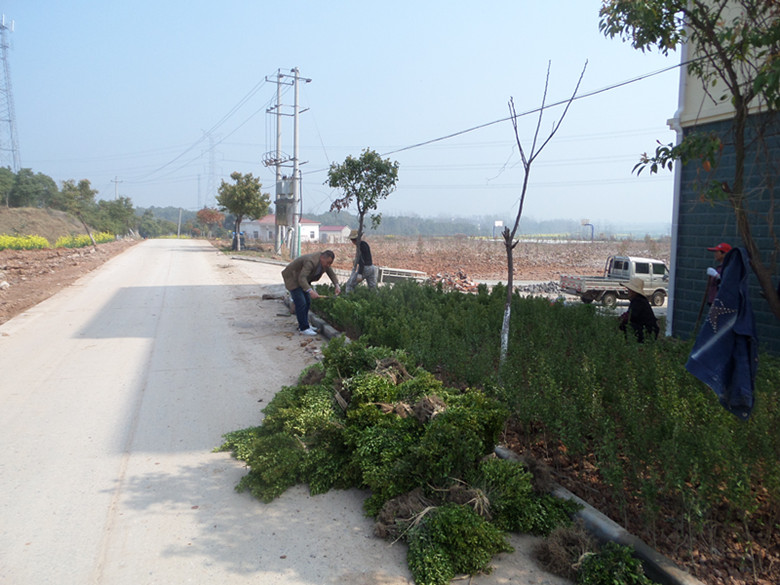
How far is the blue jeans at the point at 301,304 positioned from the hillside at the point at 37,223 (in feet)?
174

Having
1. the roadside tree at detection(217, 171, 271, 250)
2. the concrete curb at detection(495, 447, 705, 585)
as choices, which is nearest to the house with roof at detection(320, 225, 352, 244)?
the roadside tree at detection(217, 171, 271, 250)

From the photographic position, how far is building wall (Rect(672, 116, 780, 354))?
754cm

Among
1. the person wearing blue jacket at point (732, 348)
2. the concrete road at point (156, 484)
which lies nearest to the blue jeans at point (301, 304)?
the concrete road at point (156, 484)

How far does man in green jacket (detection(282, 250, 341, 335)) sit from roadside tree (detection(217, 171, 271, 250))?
3416 centimetres

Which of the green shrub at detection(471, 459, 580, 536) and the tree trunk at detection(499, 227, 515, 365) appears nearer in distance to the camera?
the green shrub at detection(471, 459, 580, 536)

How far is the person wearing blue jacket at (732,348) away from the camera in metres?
3.30

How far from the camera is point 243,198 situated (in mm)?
42562

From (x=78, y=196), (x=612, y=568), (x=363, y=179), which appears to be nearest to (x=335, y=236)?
(x=78, y=196)

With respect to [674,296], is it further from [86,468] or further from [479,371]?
[86,468]

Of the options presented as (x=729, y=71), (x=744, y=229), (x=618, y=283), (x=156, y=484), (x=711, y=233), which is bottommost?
(x=156, y=484)

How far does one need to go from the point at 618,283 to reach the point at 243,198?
31.4 m

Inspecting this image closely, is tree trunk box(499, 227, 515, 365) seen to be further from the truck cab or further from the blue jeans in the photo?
the truck cab

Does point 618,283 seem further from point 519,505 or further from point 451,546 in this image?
point 451,546

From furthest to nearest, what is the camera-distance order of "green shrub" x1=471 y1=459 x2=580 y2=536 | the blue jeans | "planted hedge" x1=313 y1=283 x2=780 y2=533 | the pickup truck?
the pickup truck, the blue jeans, "green shrub" x1=471 y1=459 x2=580 y2=536, "planted hedge" x1=313 y1=283 x2=780 y2=533
